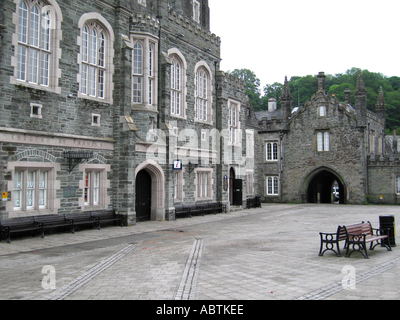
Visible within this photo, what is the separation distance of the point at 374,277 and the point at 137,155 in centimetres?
1272

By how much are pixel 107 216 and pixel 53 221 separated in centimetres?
296

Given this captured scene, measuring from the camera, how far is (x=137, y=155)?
18.9m

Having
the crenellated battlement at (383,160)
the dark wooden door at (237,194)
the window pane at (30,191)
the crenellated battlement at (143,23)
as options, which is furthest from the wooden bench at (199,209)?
the crenellated battlement at (383,160)

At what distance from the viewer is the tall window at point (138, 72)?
64.2 ft

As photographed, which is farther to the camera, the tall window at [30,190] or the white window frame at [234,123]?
the white window frame at [234,123]

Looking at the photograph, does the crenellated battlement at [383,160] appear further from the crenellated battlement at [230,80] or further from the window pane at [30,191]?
the window pane at [30,191]

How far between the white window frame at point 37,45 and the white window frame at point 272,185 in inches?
1110

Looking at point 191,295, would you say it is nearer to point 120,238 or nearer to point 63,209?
point 120,238

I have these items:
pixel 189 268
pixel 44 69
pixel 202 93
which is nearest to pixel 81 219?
pixel 44 69

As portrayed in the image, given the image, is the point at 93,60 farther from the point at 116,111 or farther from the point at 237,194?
the point at 237,194

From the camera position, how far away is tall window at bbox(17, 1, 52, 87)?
Answer: 14357 mm

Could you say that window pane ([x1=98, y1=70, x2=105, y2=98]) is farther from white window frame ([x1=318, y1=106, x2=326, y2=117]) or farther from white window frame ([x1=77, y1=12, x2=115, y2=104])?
white window frame ([x1=318, y1=106, x2=326, y2=117])
